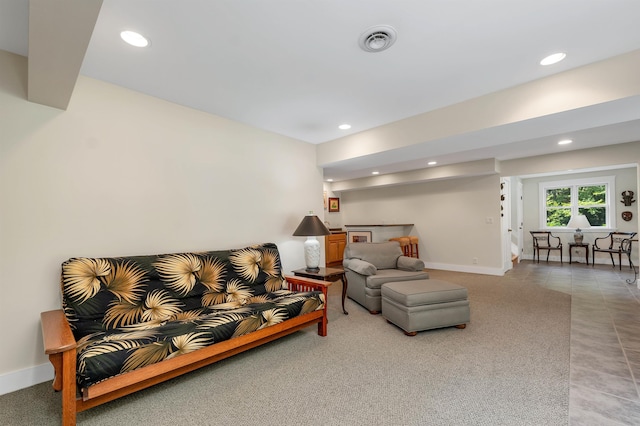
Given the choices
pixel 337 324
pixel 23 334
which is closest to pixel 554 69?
pixel 337 324

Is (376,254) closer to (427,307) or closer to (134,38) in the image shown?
(427,307)

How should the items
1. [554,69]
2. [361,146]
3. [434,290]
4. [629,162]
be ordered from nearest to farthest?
[554,69] → [434,290] → [361,146] → [629,162]

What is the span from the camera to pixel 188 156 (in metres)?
2.93

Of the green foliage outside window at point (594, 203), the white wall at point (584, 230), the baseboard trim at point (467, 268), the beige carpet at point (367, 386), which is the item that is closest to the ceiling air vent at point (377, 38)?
the beige carpet at point (367, 386)

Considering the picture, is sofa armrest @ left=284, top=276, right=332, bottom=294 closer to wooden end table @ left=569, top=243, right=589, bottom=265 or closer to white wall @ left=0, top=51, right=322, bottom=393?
white wall @ left=0, top=51, right=322, bottom=393

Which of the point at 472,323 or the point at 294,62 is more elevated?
the point at 294,62

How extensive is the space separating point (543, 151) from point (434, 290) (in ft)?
12.7

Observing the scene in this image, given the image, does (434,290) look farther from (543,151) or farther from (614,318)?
(543,151)

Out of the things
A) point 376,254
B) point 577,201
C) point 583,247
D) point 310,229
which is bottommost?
point 583,247

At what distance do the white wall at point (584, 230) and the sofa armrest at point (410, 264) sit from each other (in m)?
5.82

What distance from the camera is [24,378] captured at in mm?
2008

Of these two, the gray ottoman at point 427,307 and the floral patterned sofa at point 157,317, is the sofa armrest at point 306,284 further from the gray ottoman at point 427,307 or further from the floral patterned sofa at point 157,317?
the gray ottoman at point 427,307

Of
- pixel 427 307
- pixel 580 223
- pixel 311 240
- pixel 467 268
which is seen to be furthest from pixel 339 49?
pixel 580 223

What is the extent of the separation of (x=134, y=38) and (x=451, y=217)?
6.16 m
